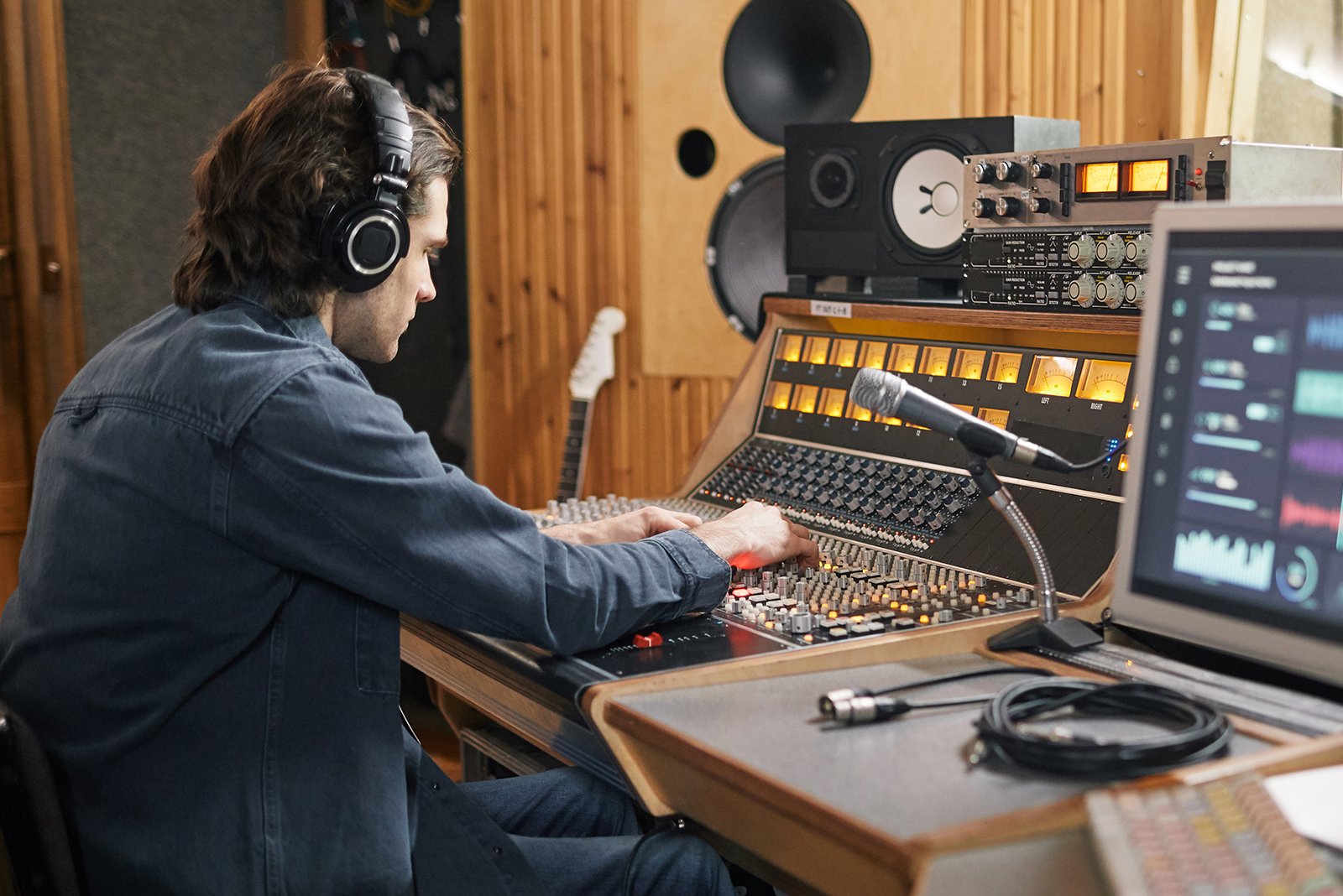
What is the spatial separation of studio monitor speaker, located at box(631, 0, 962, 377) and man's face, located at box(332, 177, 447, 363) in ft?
4.83

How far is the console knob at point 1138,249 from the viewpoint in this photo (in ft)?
5.23

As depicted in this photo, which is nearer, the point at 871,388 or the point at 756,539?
the point at 871,388

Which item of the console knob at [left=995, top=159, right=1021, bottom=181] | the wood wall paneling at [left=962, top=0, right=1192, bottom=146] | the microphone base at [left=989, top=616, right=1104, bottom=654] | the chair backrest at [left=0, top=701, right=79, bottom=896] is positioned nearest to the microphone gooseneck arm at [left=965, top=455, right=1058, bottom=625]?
the microphone base at [left=989, top=616, right=1104, bottom=654]

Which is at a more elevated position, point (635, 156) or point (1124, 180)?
point (635, 156)

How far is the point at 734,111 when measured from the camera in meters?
2.97

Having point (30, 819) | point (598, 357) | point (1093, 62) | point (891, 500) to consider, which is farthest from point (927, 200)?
point (30, 819)

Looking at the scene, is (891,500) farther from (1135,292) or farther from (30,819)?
(30,819)

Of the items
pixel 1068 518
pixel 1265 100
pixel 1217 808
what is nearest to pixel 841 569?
pixel 1068 518

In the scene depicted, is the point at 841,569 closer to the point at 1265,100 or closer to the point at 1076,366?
the point at 1076,366

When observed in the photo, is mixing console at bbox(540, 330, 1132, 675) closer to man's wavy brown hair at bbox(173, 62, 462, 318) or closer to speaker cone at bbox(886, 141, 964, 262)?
speaker cone at bbox(886, 141, 964, 262)

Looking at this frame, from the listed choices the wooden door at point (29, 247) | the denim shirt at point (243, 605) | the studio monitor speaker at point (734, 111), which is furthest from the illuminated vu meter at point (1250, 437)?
the wooden door at point (29, 247)

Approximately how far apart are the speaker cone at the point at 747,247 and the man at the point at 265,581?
1.61 meters

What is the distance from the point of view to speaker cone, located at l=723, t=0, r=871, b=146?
9.18ft

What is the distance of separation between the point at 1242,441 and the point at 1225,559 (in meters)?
0.10
